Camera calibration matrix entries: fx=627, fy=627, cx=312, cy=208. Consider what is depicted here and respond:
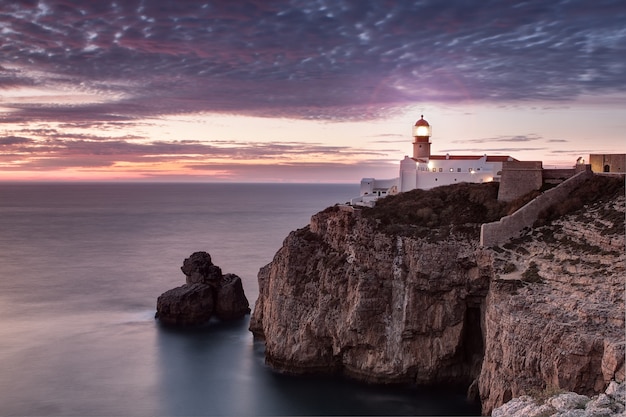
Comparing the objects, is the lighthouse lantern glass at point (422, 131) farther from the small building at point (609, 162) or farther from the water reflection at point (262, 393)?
the water reflection at point (262, 393)

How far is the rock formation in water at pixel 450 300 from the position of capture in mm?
20688

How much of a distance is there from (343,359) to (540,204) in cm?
1178

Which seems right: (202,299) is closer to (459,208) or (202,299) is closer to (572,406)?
(459,208)

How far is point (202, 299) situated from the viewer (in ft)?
133

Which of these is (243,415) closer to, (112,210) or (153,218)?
(153,218)

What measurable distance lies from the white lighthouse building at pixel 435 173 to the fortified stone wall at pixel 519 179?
600cm

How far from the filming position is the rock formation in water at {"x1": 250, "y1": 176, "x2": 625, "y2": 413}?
20688mm

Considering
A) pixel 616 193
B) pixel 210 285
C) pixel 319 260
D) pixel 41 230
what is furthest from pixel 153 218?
pixel 616 193

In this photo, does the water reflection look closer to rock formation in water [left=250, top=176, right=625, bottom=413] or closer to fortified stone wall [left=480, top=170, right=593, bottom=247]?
rock formation in water [left=250, top=176, right=625, bottom=413]

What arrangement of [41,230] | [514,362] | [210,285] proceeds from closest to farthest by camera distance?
[514,362] → [210,285] → [41,230]

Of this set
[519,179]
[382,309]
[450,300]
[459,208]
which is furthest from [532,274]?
[519,179]

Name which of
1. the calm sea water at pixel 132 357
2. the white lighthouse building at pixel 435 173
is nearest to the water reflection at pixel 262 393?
the calm sea water at pixel 132 357

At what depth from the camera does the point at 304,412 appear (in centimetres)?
2670

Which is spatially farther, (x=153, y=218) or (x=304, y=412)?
(x=153, y=218)
